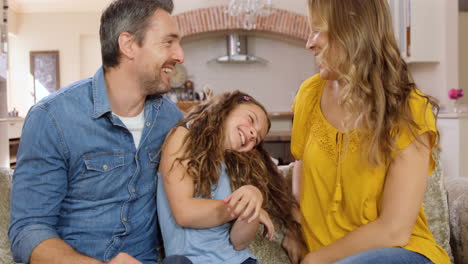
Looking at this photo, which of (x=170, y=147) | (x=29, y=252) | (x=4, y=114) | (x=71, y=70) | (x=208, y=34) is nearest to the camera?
(x=29, y=252)

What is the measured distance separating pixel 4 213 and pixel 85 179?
35cm

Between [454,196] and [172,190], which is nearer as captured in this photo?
[172,190]

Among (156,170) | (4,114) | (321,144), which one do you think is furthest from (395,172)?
(4,114)

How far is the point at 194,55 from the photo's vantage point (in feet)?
23.6

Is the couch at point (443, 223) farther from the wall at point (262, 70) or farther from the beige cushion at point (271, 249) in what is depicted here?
the wall at point (262, 70)

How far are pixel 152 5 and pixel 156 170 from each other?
1.77 feet

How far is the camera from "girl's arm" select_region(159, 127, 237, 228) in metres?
1.32

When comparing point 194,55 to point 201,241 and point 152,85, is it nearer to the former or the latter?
point 152,85

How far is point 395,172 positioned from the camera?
4.26ft

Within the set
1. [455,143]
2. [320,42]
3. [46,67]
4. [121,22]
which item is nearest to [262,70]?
[455,143]

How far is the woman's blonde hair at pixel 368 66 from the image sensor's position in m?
1.32

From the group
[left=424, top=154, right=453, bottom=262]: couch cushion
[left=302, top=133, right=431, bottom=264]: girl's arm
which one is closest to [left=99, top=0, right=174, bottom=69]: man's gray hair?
[left=302, top=133, right=431, bottom=264]: girl's arm

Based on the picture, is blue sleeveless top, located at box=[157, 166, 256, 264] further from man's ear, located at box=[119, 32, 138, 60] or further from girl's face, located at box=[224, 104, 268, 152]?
man's ear, located at box=[119, 32, 138, 60]

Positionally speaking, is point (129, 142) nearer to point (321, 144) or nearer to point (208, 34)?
point (321, 144)
